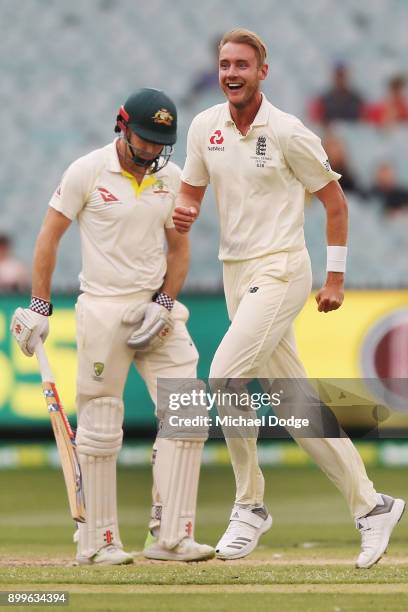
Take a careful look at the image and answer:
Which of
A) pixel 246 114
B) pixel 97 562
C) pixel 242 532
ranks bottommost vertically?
pixel 97 562

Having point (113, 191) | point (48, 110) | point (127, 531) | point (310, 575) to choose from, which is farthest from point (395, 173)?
point (310, 575)

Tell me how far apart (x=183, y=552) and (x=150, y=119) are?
1.70 meters

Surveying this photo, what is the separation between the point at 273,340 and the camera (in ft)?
16.1

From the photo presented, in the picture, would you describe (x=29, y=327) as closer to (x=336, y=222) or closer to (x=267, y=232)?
(x=267, y=232)

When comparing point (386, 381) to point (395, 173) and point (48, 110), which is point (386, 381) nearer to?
point (395, 173)

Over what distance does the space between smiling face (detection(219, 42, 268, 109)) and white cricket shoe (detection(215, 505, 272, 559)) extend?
150 cm

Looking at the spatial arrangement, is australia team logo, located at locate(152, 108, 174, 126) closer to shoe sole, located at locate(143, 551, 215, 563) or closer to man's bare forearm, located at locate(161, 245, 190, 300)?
man's bare forearm, located at locate(161, 245, 190, 300)

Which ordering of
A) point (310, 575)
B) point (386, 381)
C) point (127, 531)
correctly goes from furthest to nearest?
point (386, 381) < point (127, 531) < point (310, 575)

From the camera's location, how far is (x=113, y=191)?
18.1 ft

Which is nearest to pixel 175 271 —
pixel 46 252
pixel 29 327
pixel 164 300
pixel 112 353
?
pixel 164 300

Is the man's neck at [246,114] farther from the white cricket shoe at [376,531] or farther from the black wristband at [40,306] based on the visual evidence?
the white cricket shoe at [376,531]

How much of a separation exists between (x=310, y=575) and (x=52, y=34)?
7.20 m

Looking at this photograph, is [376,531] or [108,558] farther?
[108,558]

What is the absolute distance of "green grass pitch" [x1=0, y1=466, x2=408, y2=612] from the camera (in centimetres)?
431
